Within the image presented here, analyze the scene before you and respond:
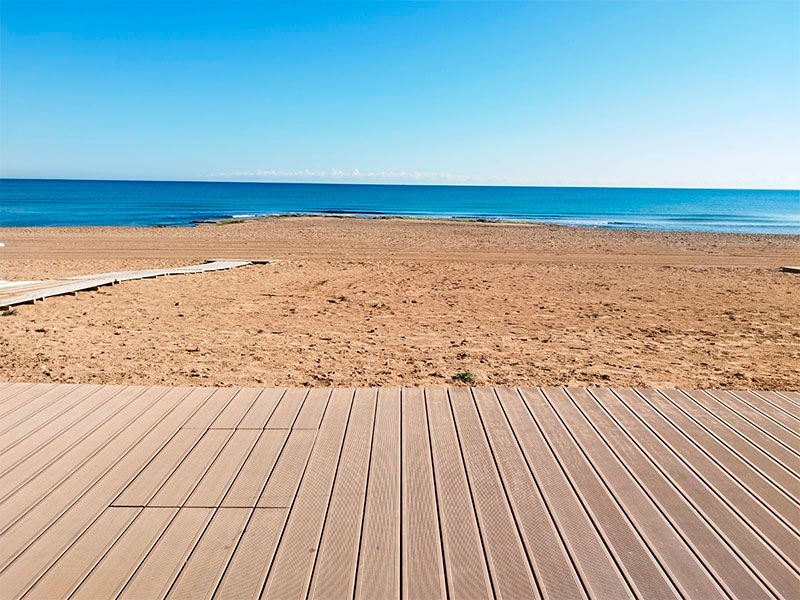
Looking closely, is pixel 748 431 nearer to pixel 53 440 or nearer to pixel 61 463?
pixel 61 463

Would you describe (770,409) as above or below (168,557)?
below

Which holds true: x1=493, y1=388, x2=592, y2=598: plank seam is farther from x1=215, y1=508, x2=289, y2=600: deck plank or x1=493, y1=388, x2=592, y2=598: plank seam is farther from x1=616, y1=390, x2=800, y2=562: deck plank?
x1=215, y1=508, x2=289, y2=600: deck plank

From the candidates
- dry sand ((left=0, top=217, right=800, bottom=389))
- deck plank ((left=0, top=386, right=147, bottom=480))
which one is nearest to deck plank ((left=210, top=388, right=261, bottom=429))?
deck plank ((left=0, top=386, right=147, bottom=480))

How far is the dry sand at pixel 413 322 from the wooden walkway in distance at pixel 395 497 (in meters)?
1.40

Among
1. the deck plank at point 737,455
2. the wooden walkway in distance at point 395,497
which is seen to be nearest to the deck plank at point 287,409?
the wooden walkway in distance at point 395,497

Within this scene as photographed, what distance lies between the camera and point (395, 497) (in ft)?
8.54

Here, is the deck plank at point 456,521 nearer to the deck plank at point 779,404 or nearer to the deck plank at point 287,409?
the deck plank at point 287,409

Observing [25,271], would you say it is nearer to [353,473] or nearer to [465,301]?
[465,301]

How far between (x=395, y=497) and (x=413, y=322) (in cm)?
518

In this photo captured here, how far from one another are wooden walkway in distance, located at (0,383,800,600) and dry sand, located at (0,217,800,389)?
1.40 meters

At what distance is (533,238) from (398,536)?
21746mm

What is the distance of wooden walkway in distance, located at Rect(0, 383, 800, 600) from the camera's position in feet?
6.74

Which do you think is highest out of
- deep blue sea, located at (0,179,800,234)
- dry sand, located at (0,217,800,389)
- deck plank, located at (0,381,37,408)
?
deck plank, located at (0,381,37,408)

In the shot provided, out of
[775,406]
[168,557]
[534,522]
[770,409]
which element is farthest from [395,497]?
[775,406]
